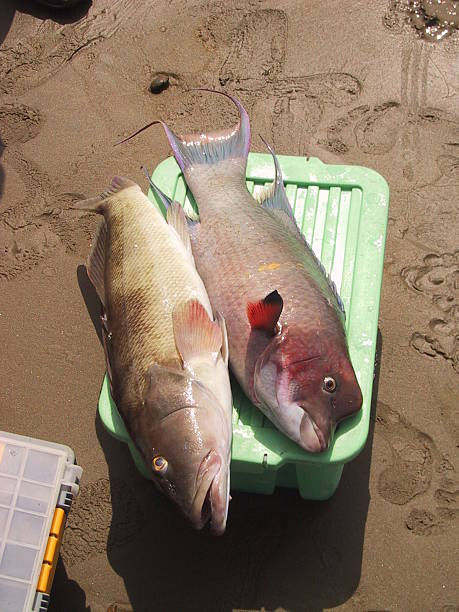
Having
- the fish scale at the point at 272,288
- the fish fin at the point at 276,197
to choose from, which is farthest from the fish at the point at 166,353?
the fish fin at the point at 276,197

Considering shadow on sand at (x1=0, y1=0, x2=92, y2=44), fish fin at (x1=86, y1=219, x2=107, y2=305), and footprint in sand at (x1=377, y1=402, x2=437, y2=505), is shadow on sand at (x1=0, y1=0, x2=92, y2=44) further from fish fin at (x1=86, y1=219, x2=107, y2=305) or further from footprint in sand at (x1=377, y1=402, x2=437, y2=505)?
footprint in sand at (x1=377, y1=402, x2=437, y2=505)

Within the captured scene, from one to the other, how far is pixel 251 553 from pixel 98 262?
150 cm

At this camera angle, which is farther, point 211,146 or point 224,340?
point 211,146

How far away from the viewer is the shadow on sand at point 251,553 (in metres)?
3.08

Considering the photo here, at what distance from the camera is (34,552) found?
2689mm

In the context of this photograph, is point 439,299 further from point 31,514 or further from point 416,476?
point 31,514

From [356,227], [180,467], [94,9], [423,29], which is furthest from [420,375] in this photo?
[94,9]

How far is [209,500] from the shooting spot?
2.50 m

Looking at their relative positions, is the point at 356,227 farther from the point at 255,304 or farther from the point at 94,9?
the point at 94,9

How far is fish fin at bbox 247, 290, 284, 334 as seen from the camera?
270cm

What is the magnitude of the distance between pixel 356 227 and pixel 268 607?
178 centimetres

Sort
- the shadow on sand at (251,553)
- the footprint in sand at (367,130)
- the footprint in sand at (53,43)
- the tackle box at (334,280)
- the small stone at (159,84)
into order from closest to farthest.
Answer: the tackle box at (334,280), the shadow on sand at (251,553), the footprint in sand at (367,130), the small stone at (159,84), the footprint in sand at (53,43)

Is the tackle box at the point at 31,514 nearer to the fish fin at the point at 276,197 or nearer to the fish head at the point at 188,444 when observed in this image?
the fish head at the point at 188,444

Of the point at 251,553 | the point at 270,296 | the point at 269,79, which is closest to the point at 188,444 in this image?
the point at 270,296
